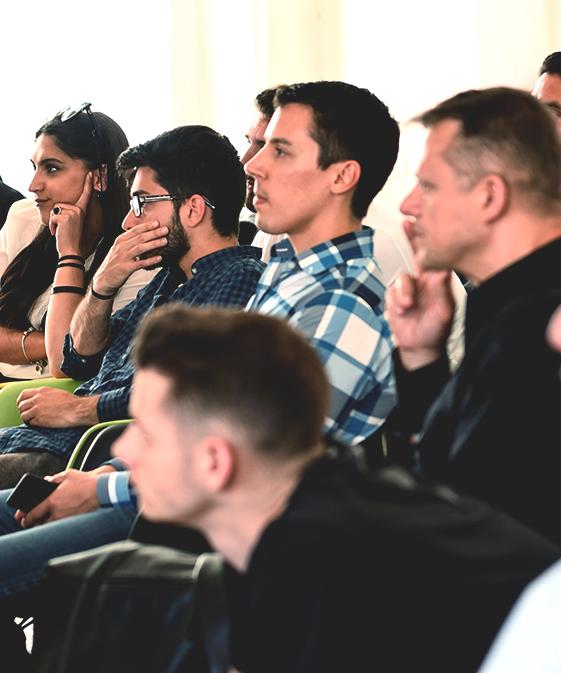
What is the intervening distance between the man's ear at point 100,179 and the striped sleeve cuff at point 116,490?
153cm

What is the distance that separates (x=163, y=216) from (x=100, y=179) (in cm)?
73

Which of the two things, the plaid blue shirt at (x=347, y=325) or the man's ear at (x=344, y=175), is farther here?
the man's ear at (x=344, y=175)

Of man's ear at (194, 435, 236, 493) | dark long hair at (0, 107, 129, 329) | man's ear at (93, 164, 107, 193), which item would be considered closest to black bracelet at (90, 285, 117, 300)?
dark long hair at (0, 107, 129, 329)

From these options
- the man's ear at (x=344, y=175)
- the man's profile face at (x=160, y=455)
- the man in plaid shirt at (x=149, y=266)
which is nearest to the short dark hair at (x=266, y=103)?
the man in plaid shirt at (x=149, y=266)

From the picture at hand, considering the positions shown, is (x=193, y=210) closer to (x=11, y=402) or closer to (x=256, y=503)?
(x=11, y=402)

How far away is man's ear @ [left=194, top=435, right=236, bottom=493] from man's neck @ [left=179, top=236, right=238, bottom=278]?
63.8 inches

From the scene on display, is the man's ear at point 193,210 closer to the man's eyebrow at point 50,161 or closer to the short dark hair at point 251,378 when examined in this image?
the man's eyebrow at point 50,161

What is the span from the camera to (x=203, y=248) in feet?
10.1

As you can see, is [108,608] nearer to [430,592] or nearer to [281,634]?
[281,634]

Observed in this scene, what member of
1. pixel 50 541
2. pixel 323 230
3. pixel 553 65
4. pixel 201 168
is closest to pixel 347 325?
pixel 323 230

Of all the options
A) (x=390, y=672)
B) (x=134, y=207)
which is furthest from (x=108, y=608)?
(x=134, y=207)

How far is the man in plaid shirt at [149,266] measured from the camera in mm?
2900

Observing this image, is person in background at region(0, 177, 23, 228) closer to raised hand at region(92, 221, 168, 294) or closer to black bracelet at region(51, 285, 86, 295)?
black bracelet at region(51, 285, 86, 295)

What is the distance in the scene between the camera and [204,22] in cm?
495
